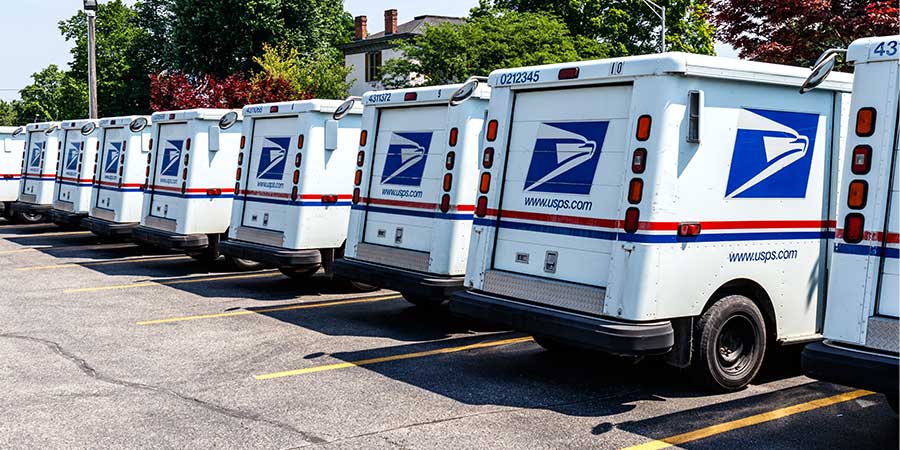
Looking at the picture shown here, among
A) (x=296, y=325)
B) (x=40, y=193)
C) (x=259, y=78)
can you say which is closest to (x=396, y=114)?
(x=296, y=325)

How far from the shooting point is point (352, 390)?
25.2 ft

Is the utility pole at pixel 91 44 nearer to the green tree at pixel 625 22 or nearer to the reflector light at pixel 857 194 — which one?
the green tree at pixel 625 22

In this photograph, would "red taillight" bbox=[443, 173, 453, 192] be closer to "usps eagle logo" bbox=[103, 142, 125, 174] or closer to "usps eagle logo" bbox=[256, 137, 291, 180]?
"usps eagle logo" bbox=[256, 137, 291, 180]

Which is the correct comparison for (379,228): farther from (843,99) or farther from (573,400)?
(843,99)

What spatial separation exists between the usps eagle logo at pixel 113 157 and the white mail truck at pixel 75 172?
0.64m

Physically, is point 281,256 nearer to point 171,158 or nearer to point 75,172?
point 171,158

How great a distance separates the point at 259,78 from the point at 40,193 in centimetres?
1272

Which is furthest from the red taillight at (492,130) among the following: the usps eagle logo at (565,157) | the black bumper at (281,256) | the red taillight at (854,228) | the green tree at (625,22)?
the green tree at (625,22)

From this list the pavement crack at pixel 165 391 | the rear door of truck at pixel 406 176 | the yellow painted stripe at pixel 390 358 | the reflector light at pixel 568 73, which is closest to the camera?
the pavement crack at pixel 165 391

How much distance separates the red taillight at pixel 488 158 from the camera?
8.54 m

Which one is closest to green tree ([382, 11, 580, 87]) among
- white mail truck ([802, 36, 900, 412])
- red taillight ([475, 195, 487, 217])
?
red taillight ([475, 195, 487, 217])

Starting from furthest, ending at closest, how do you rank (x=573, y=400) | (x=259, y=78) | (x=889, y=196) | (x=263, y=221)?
(x=259, y=78) → (x=263, y=221) → (x=573, y=400) → (x=889, y=196)

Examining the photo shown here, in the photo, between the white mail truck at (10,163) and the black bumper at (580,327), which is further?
the white mail truck at (10,163)

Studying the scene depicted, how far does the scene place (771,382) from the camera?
8.09 metres
